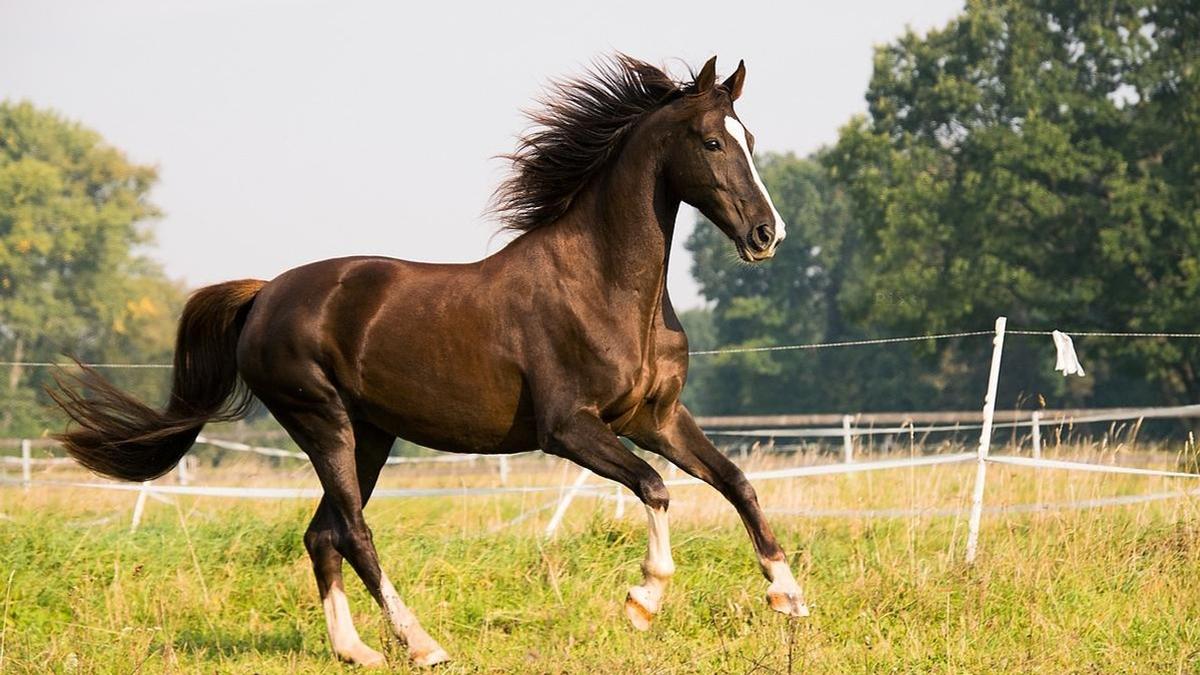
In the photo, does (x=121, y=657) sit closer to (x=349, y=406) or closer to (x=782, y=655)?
(x=349, y=406)

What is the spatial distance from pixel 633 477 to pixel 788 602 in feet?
2.50

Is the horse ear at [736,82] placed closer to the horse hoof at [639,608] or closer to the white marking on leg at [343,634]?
the horse hoof at [639,608]

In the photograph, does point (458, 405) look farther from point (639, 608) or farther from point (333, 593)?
point (639, 608)

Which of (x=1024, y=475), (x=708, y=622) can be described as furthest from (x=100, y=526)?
(x=1024, y=475)

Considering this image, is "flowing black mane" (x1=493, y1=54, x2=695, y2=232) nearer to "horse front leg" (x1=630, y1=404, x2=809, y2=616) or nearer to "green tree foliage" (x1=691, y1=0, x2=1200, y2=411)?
"horse front leg" (x1=630, y1=404, x2=809, y2=616)

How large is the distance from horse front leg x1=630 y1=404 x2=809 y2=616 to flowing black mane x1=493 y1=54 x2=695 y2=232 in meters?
1.07

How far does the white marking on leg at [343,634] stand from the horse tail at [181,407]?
126 cm

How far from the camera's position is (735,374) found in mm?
55750

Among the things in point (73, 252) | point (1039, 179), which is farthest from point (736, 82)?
point (73, 252)

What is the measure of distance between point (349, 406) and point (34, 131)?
54.0m

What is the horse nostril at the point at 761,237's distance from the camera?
5.14 metres

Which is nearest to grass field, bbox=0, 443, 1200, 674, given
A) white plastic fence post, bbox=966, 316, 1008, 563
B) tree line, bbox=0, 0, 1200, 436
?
white plastic fence post, bbox=966, 316, 1008, 563

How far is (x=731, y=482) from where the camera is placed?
5.38 meters

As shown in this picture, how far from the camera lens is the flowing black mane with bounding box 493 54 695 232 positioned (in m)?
5.83
